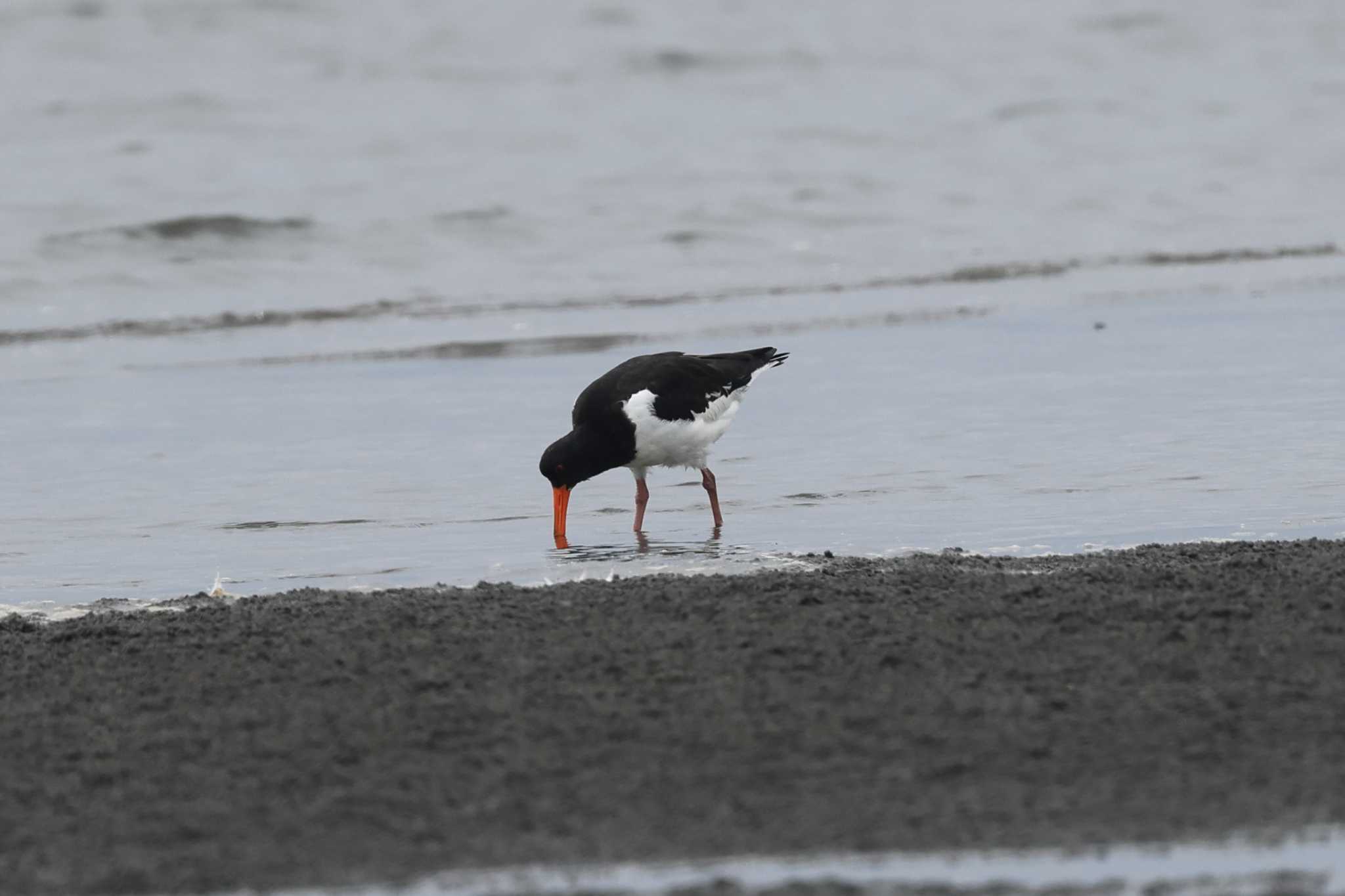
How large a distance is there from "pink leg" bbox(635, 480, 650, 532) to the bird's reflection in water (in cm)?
33

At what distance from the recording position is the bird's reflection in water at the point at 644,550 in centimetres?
723

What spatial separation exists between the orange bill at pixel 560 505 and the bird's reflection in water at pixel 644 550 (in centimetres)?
18

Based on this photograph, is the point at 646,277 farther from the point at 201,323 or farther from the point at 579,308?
the point at 201,323

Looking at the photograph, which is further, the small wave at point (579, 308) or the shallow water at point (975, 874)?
the small wave at point (579, 308)

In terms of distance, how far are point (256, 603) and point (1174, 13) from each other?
28.2 metres

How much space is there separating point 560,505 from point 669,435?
618 millimetres

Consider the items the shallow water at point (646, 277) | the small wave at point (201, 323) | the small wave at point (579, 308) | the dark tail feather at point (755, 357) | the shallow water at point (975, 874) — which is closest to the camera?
the shallow water at point (975, 874)

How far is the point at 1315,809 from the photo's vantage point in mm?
3783

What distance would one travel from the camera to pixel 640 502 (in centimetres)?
857

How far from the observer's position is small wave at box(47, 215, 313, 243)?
18062mm

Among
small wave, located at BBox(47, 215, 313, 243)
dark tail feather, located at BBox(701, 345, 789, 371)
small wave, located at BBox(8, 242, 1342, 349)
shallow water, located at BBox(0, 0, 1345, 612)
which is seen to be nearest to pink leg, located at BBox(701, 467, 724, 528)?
shallow water, located at BBox(0, 0, 1345, 612)

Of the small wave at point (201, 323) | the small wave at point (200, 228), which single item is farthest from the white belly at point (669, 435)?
the small wave at point (200, 228)

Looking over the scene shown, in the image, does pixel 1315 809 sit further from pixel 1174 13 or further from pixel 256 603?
pixel 1174 13

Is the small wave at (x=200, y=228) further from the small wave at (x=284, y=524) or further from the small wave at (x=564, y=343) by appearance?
the small wave at (x=284, y=524)
